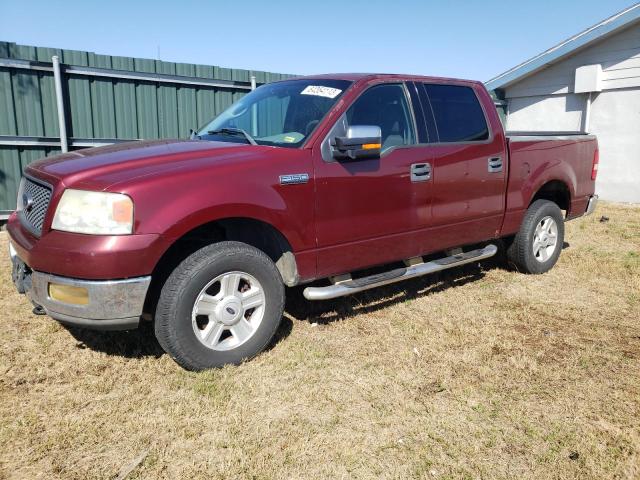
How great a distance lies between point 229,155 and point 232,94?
7.10 m

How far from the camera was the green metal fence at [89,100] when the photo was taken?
7.98m

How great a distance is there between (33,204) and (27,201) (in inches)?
5.8

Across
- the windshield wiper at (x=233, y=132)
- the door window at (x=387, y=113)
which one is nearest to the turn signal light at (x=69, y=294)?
the windshield wiper at (x=233, y=132)

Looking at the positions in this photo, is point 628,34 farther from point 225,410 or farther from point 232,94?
point 225,410

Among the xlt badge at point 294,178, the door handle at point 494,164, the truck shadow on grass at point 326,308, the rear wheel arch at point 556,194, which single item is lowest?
the truck shadow on grass at point 326,308

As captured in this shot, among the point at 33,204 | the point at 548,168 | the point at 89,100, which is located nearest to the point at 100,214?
the point at 33,204

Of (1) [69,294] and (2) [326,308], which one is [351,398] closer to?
(2) [326,308]

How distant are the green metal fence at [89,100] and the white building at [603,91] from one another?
762 centimetres

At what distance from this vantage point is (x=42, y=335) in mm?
3891

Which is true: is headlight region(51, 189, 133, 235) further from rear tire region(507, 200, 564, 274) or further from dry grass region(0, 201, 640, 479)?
rear tire region(507, 200, 564, 274)

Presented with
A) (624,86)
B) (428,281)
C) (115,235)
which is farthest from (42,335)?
(624,86)

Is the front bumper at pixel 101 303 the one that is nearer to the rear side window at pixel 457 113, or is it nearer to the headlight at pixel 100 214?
the headlight at pixel 100 214

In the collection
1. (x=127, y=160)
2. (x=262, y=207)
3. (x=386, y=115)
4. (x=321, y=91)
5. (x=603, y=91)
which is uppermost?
(x=603, y=91)

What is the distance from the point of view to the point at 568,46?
11523 millimetres
